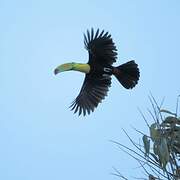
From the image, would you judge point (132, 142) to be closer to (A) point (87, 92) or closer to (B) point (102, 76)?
(B) point (102, 76)

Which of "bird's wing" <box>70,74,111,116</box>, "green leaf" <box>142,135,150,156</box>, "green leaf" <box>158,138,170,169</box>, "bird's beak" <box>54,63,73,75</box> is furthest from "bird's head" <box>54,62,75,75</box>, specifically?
"green leaf" <box>158,138,170,169</box>

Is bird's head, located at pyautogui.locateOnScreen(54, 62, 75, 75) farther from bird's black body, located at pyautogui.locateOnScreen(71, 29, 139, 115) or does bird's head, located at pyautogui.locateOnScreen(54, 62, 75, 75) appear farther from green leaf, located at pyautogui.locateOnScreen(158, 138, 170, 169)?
green leaf, located at pyautogui.locateOnScreen(158, 138, 170, 169)

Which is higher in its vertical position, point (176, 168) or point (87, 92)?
point (87, 92)

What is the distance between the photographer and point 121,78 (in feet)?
22.7

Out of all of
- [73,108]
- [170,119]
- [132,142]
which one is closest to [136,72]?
[73,108]

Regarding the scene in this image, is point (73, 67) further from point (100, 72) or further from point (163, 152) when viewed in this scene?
point (163, 152)

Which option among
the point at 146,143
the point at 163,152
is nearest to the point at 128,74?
the point at 146,143

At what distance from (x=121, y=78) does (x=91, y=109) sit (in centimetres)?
70

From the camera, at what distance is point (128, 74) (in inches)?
272

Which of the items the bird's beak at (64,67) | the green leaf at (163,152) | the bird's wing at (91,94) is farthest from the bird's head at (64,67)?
the green leaf at (163,152)

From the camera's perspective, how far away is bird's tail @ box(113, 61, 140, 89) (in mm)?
6843

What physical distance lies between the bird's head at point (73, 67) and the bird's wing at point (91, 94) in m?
0.31

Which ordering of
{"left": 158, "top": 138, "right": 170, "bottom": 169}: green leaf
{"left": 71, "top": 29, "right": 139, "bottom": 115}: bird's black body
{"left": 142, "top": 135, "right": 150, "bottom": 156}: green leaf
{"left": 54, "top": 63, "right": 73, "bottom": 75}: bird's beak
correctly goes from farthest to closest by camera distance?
{"left": 71, "top": 29, "right": 139, "bottom": 115}: bird's black body < {"left": 54, "top": 63, "right": 73, "bottom": 75}: bird's beak < {"left": 142, "top": 135, "right": 150, "bottom": 156}: green leaf < {"left": 158, "top": 138, "right": 170, "bottom": 169}: green leaf

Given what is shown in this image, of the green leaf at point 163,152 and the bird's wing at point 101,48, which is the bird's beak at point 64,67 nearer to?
the bird's wing at point 101,48
